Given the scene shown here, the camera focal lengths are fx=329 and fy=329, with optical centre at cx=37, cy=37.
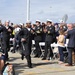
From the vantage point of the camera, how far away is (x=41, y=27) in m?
16.0

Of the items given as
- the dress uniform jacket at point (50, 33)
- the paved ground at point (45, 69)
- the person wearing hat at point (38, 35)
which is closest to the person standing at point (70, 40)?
the paved ground at point (45, 69)

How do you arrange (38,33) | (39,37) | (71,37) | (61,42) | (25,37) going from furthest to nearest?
(39,37) → (38,33) → (61,42) → (71,37) → (25,37)

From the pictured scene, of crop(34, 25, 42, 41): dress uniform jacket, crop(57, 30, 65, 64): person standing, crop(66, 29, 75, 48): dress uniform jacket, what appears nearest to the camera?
crop(66, 29, 75, 48): dress uniform jacket

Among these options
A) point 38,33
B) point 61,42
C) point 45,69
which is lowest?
point 45,69

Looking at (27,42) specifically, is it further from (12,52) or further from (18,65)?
(12,52)

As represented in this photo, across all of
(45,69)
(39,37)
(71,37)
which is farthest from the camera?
(39,37)

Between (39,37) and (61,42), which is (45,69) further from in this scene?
(39,37)

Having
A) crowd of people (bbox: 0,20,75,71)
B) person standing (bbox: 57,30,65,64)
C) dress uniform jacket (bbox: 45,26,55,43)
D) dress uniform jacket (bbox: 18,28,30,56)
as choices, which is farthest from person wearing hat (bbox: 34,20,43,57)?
dress uniform jacket (bbox: 18,28,30,56)

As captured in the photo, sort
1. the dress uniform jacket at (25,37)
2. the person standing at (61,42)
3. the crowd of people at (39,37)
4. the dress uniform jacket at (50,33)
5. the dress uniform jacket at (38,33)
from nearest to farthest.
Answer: the dress uniform jacket at (25,37), the crowd of people at (39,37), the person standing at (61,42), the dress uniform jacket at (50,33), the dress uniform jacket at (38,33)

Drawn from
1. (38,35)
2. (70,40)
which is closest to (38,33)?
(38,35)

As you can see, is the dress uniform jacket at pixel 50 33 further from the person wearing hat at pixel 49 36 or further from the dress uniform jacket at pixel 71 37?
the dress uniform jacket at pixel 71 37

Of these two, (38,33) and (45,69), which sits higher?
(38,33)

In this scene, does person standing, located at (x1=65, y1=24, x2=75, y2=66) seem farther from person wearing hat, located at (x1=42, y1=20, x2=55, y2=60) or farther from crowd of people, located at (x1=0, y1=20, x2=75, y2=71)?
person wearing hat, located at (x1=42, y1=20, x2=55, y2=60)

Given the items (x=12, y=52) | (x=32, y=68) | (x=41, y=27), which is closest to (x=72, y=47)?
(x=32, y=68)
